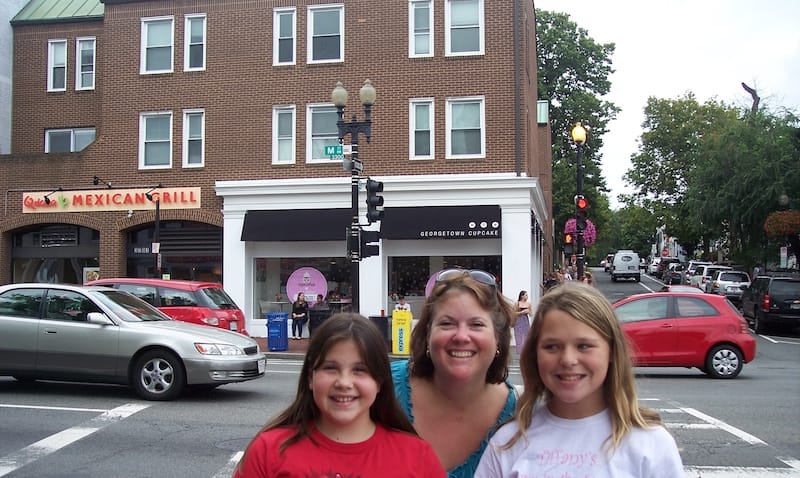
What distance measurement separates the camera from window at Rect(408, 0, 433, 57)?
21.2 metres

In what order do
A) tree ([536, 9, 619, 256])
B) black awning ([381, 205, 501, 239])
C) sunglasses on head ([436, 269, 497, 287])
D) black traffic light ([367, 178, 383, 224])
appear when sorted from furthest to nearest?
tree ([536, 9, 619, 256]), black awning ([381, 205, 501, 239]), black traffic light ([367, 178, 383, 224]), sunglasses on head ([436, 269, 497, 287])

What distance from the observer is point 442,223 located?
20.1 m

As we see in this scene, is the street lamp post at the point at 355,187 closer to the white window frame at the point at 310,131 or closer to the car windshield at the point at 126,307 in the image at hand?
the car windshield at the point at 126,307

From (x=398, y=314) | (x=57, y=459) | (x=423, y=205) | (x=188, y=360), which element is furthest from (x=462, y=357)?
(x=423, y=205)

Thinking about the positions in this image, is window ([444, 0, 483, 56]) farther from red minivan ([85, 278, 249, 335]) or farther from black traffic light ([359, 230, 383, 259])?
red minivan ([85, 278, 249, 335])

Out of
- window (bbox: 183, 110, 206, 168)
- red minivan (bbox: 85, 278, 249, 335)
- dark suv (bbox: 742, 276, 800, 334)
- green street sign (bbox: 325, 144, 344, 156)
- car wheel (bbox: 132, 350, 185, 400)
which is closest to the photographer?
car wheel (bbox: 132, 350, 185, 400)

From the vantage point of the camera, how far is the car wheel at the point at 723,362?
13.3 metres

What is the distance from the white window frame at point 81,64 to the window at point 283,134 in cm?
733

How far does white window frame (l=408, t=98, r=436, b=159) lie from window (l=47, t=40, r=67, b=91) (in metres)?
12.3

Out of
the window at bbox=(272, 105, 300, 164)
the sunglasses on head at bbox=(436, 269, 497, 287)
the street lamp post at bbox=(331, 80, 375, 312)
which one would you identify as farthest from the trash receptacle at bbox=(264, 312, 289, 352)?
the sunglasses on head at bbox=(436, 269, 497, 287)

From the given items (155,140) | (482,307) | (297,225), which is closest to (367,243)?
(297,225)

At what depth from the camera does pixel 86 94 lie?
24609 millimetres

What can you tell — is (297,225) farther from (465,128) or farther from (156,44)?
(156,44)

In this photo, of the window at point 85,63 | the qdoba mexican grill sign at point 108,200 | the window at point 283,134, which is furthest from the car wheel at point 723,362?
the window at point 85,63
